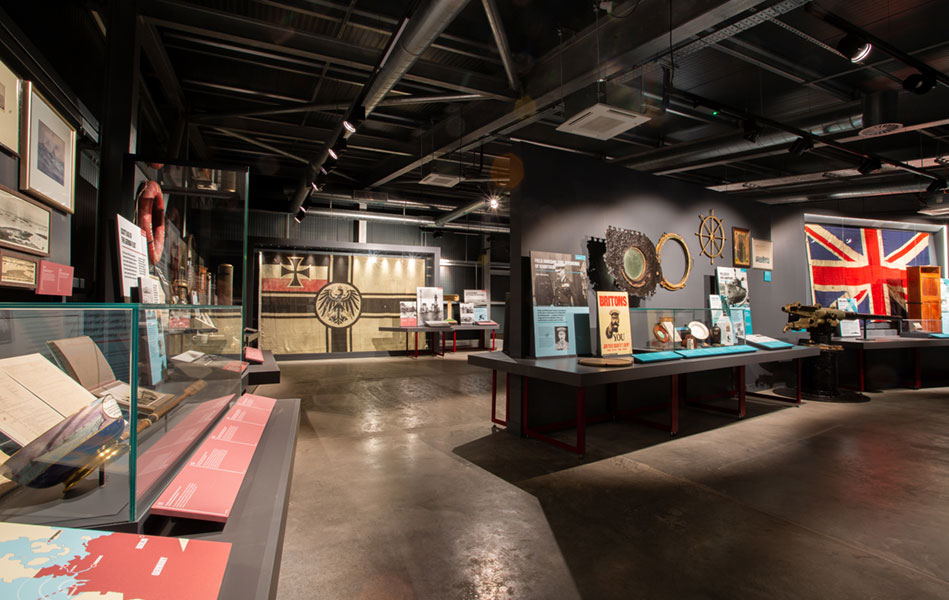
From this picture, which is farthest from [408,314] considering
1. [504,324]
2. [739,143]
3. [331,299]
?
[739,143]

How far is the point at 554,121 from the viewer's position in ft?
23.0

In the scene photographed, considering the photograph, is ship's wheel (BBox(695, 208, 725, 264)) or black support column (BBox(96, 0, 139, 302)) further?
ship's wheel (BBox(695, 208, 725, 264))

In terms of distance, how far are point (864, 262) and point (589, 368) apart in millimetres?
7865

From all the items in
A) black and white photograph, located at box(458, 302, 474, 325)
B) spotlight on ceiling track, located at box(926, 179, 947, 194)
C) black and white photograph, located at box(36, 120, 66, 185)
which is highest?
spotlight on ceiling track, located at box(926, 179, 947, 194)

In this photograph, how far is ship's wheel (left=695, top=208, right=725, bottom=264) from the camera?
18.2ft

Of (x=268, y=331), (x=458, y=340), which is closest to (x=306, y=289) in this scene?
(x=268, y=331)

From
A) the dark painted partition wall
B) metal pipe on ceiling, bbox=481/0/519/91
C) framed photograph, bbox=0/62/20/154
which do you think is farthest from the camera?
the dark painted partition wall

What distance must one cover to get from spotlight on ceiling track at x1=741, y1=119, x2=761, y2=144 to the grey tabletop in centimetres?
287

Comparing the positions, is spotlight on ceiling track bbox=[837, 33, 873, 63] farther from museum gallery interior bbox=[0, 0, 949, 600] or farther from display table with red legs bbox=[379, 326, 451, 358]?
display table with red legs bbox=[379, 326, 451, 358]

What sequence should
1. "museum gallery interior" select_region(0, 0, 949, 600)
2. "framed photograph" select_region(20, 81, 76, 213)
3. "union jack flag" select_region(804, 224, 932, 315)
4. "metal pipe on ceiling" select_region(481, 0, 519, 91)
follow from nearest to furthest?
"museum gallery interior" select_region(0, 0, 949, 600)
"framed photograph" select_region(20, 81, 76, 213)
"metal pipe on ceiling" select_region(481, 0, 519, 91)
"union jack flag" select_region(804, 224, 932, 315)

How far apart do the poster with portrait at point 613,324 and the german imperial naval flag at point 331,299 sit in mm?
7564

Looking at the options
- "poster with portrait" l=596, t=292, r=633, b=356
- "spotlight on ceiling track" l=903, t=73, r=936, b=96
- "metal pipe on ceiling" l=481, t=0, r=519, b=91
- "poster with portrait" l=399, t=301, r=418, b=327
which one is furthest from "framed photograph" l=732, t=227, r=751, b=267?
"poster with portrait" l=399, t=301, r=418, b=327

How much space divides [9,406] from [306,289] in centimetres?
991

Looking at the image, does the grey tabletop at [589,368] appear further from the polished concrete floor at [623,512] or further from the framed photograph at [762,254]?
the framed photograph at [762,254]
